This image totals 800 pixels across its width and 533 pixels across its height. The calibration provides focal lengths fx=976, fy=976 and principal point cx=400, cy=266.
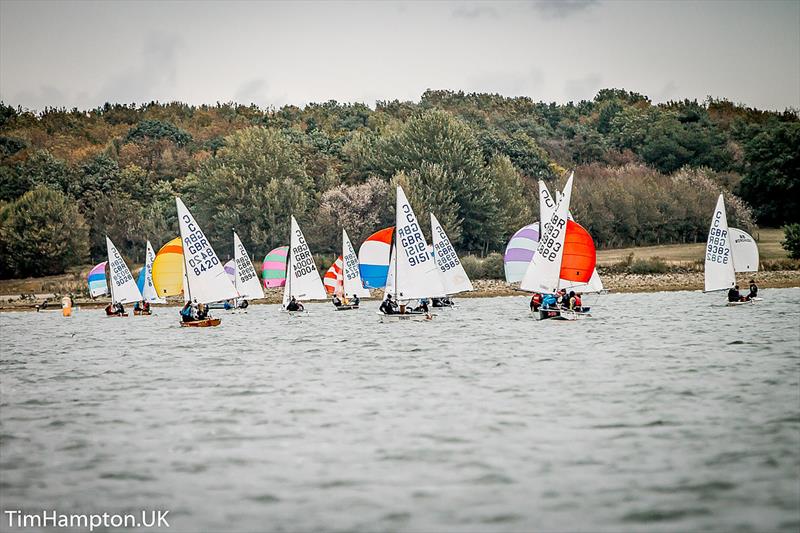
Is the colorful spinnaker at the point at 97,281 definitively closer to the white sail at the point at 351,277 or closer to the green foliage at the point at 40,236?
the green foliage at the point at 40,236

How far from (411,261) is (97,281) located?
39697mm

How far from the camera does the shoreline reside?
7206cm

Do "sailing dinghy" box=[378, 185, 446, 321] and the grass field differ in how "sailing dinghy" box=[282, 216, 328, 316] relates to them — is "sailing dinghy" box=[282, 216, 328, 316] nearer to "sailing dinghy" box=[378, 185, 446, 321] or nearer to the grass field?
"sailing dinghy" box=[378, 185, 446, 321]

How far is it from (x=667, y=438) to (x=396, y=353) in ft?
57.2

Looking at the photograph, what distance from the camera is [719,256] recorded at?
165 ft

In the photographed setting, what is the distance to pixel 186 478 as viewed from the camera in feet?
48.0

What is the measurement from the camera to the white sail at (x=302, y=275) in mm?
59938

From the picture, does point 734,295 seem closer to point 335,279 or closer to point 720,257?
point 720,257

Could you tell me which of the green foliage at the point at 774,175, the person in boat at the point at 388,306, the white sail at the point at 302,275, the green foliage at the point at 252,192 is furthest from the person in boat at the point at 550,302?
the green foliage at the point at 774,175

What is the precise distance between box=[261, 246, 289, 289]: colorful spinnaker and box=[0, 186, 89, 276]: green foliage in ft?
93.2

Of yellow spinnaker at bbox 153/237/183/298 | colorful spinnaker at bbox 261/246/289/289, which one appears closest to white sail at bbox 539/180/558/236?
yellow spinnaker at bbox 153/237/183/298

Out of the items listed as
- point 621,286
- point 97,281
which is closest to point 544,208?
point 621,286

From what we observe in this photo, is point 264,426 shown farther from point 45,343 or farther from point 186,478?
point 45,343

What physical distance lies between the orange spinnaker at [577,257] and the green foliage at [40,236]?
6478cm
